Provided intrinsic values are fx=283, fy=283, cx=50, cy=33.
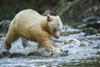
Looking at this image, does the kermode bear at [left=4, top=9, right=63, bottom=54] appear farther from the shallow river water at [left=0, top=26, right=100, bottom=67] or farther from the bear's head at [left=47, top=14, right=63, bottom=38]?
the shallow river water at [left=0, top=26, right=100, bottom=67]

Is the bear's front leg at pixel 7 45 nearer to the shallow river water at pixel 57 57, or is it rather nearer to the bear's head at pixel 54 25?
the shallow river water at pixel 57 57

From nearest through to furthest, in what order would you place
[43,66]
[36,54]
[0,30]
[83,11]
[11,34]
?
1. [43,66]
2. [36,54]
3. [11,34]
4. [0,30]
5. [83,11]

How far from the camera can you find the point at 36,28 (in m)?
7.47

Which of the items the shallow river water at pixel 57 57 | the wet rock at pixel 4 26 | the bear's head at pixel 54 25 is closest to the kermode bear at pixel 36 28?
the bear's head at pixel 54 25

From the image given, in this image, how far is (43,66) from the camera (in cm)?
591

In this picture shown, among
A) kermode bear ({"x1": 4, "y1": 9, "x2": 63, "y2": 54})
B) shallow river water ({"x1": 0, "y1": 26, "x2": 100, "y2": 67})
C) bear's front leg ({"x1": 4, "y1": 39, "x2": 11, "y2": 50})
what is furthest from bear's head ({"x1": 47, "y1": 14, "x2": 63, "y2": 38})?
bear's front leg ({"x1": 4, "y1": 39, "x2": 11, "y2": 50})

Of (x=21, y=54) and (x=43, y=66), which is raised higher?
(x=21, y=54)

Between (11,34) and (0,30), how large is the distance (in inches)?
150

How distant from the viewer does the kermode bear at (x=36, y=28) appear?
7227 millimetres

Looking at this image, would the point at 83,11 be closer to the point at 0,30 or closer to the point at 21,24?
the point at 0,30

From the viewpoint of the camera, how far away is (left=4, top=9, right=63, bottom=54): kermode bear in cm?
723

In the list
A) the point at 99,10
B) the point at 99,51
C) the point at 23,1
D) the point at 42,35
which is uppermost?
the point at 23,1

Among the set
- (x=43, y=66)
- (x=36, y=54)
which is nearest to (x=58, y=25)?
(x=36, y=54)

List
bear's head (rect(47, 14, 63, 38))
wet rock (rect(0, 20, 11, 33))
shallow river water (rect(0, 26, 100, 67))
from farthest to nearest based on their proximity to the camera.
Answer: wet rock (rect(0, 20, 11, 33)) → bear's head (rect(47, 14, 63, 38)) → shallow river water (rect(0, 26, 100, 67))
